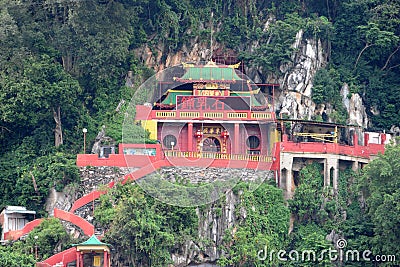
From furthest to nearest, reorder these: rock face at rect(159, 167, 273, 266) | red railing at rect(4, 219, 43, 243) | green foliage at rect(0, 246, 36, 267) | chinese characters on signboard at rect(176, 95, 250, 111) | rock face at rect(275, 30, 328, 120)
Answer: rock face at rect(275, 30, 328, 120), chinese characters on signboard at rect(176, 95, 250, 111), red railing at rect(4, 219, 43, 243), rock face at rect(159, 167, 273, 266), green foliage at rect(0, 246, 36, 267)

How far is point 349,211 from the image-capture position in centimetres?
5997

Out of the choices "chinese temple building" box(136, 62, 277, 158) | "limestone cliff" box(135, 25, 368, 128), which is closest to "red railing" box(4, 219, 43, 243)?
"chinese temple building" box(136, 62, 277, 158)

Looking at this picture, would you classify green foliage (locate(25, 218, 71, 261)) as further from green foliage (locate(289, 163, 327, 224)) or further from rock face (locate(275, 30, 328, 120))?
rock face (locate(275, 30, 328, 120))

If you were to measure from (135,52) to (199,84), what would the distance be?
3664 millimetres

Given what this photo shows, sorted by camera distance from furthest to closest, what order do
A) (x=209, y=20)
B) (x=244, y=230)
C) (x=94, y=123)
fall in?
(x=209, y=20)
(x=94, y=123)
(x=244, y=230)

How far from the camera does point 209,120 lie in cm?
6297

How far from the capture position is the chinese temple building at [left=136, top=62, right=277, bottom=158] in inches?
2474

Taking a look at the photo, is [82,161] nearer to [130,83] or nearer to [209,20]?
[130,83]

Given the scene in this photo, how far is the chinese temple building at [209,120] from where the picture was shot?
62.8 meters

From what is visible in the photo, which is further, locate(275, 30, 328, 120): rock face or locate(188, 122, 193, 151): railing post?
locate(275, 30, 328, 120): rock face

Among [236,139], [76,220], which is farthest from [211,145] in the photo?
[76,220]

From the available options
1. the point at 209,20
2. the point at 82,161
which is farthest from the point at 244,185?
the point at 209,20

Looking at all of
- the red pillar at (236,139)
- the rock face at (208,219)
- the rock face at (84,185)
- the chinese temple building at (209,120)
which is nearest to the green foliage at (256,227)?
the rock face at (208,219)

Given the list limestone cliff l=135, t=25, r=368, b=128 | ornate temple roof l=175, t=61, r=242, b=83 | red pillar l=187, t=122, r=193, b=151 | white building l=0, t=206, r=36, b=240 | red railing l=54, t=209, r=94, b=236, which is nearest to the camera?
red railing l=54, t=209, r=94, b=236
